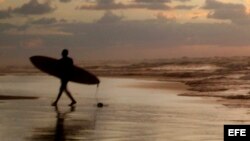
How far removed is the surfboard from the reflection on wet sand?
604 cm

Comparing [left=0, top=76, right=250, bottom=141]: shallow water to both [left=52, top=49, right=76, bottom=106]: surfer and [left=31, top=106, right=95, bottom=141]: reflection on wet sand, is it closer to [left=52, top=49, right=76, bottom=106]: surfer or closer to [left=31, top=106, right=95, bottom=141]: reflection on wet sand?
[left=31, top=106, right=95, bottom=141]: reflection on wet sand

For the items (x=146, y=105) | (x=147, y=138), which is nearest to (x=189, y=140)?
(x=147, y=138)

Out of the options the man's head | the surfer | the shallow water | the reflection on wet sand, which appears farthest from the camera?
the surfer

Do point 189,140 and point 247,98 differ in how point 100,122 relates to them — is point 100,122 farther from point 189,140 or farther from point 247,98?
point 247,98

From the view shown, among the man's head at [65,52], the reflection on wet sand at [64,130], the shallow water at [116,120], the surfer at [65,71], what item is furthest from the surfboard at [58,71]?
the reflection on wet sand at [64,130]

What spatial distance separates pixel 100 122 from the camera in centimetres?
1565

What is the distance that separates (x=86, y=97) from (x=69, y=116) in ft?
25.1

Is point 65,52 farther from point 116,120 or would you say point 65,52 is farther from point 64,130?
point 64,130

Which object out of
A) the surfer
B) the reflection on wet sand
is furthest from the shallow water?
the surfer

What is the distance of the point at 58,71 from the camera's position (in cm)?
2228

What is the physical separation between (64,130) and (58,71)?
8432mm

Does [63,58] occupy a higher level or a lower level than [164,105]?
higher

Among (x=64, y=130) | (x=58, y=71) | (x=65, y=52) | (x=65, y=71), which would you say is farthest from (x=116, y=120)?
(x=58, y=71)

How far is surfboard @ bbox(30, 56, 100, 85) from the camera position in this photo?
22.7 metres
